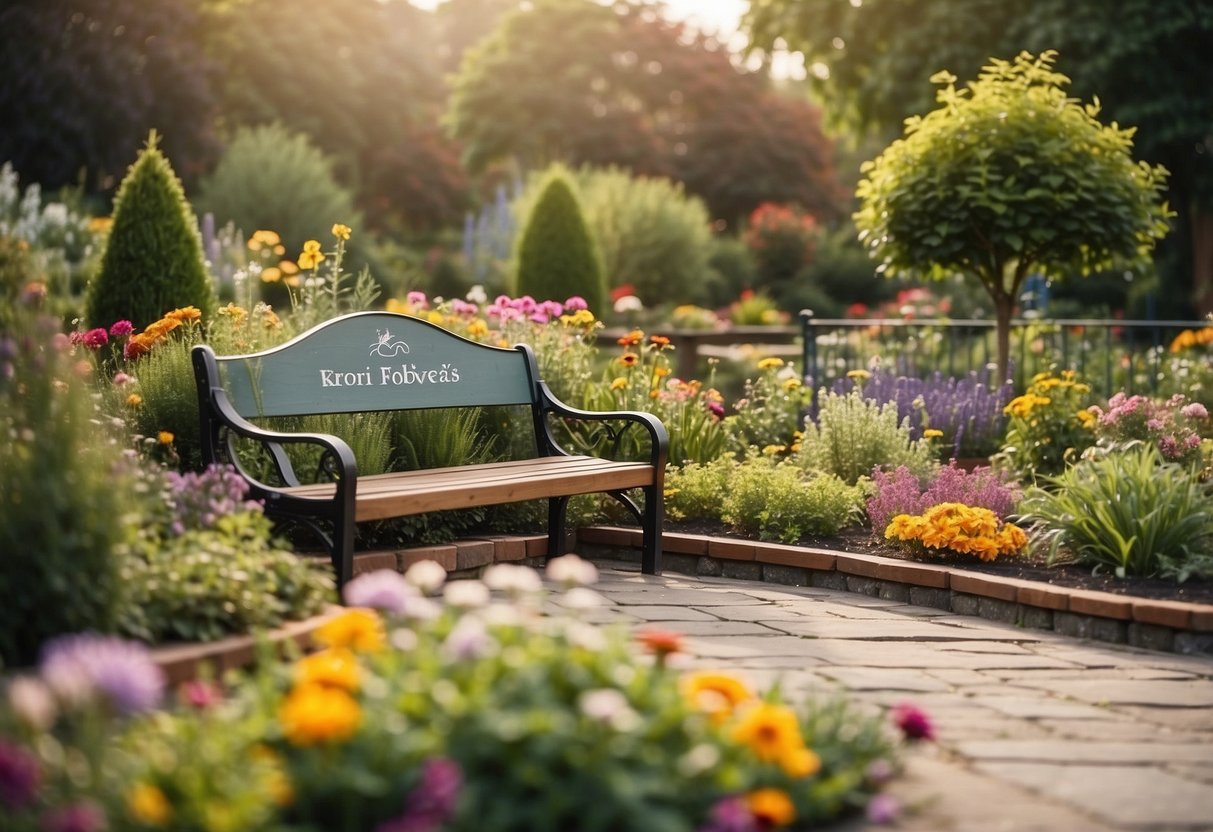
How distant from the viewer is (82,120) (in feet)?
73.1

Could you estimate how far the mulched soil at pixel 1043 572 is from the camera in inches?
194

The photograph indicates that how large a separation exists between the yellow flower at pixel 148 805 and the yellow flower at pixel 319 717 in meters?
0.24

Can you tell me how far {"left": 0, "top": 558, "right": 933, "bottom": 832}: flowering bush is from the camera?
2.34 metres

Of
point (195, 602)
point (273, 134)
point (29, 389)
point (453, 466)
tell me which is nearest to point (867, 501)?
point (453, 466)

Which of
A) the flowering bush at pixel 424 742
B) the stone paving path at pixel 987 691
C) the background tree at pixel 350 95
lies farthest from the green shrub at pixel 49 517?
the background tree at pixel 350 95

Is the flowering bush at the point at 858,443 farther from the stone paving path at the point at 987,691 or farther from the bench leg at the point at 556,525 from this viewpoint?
the bench leg at the point at 556,525

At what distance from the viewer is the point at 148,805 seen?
220 centimetres

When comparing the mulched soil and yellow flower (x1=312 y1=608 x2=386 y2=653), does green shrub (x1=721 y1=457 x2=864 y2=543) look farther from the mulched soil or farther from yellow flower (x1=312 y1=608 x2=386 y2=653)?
yellow flower (x1=312 y1=608 x2=386 y2=653)

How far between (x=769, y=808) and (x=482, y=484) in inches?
107

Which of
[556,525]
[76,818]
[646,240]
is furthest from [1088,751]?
[646,240]

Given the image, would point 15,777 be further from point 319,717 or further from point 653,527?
point 653,527

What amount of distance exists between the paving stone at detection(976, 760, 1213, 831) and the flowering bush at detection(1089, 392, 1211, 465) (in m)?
3.56

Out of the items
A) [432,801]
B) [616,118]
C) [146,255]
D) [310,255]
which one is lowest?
[432,801]

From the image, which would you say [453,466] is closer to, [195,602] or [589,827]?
[195,602]
